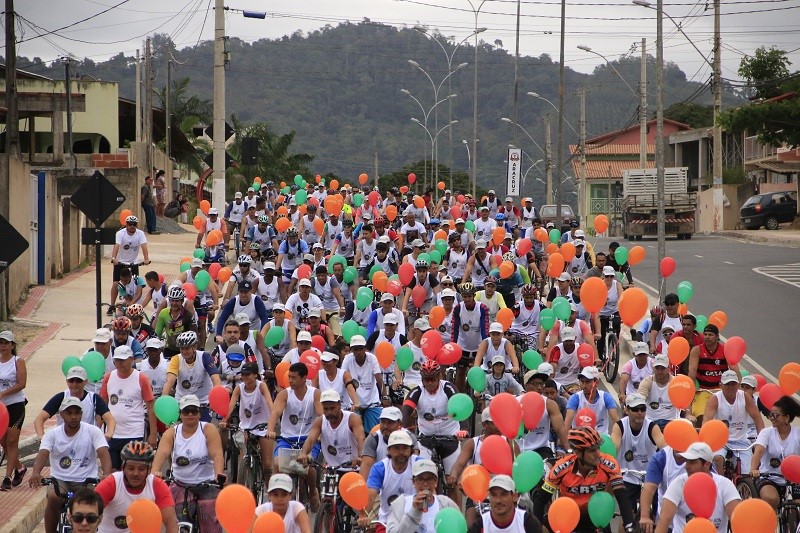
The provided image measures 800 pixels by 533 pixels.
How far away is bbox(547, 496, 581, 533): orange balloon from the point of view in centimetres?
852

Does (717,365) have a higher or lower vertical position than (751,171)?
lower

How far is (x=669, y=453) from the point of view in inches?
393

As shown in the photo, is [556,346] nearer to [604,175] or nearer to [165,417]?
[165,417]

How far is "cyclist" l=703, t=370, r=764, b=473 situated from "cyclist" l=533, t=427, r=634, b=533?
9.87ft

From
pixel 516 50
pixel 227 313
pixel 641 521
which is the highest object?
pixel 516 50

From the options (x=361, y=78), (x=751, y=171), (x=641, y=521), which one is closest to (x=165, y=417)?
(x=641, y=521)

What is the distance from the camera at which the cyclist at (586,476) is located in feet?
30.0

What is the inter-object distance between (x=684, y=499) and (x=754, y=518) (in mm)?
977

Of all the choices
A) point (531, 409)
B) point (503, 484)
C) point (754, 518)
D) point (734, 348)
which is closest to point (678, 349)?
point (734, 348)

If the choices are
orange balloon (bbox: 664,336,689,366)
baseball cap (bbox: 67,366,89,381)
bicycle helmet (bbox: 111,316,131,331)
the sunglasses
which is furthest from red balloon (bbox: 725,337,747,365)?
the sunglasses

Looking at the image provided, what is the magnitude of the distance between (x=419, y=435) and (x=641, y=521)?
286 centimetres

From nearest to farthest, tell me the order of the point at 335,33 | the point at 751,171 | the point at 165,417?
the point at 165,417, the point at 751,171, the point at 335,33

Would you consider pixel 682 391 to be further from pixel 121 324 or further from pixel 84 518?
pixel 84 518

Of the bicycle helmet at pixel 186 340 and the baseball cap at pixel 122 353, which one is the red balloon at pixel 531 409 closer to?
the bicycle helmet at pixel 186 340
